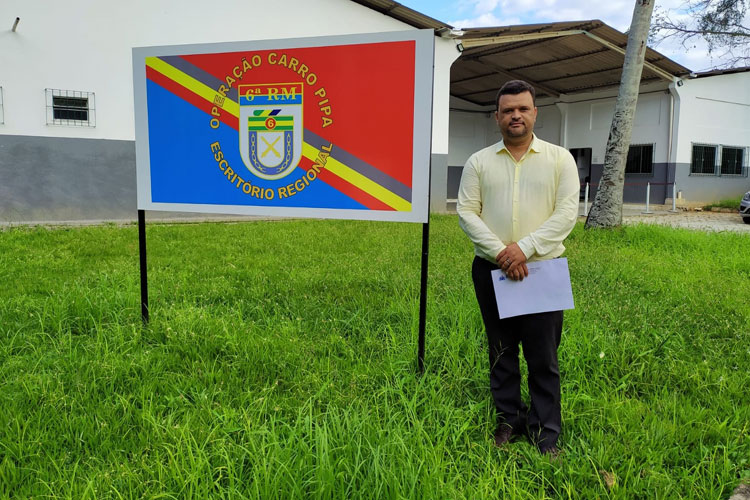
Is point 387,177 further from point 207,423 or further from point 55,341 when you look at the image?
point 55,341

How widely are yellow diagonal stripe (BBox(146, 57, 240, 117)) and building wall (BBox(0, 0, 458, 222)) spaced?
8.80 m

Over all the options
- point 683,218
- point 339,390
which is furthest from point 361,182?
→ point 683,218

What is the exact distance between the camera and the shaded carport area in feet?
52.5

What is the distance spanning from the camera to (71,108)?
11.4 metres

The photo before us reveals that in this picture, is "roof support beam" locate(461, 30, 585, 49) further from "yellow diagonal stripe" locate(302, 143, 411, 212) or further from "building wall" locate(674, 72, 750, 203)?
"yellow diagonal stripe" locate(302, 143, 411, 212)

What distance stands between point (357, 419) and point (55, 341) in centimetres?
239

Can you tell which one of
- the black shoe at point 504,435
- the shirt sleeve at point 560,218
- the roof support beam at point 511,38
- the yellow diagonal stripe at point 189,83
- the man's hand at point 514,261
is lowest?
the black shoe at point 504,435

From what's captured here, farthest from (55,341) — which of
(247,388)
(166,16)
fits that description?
(166,16)

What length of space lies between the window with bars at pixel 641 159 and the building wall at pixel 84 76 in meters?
15.2

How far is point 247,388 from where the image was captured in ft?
9.86

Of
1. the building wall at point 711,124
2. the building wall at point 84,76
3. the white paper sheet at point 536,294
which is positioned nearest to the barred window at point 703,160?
the building wall at point 711,124

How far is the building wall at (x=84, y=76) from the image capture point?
1077 cm

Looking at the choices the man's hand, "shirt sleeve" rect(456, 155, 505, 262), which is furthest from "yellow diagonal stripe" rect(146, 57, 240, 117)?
the man's hand

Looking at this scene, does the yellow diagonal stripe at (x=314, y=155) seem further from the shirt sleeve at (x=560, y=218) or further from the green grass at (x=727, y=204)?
the green grass at (x=727, y=204)
